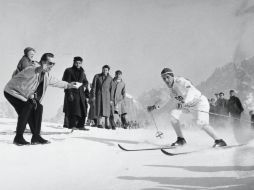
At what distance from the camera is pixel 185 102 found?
814cm

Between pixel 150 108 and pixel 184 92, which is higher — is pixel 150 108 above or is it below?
below

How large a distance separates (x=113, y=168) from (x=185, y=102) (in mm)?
2354

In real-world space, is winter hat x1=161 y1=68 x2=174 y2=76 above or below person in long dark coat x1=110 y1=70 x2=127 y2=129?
below

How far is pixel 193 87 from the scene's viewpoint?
8.35 metres

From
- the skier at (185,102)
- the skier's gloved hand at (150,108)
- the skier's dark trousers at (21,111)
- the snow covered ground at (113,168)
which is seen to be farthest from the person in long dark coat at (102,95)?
the skier's dark trousers at (21,111)

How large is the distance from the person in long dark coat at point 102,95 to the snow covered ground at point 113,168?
432cm

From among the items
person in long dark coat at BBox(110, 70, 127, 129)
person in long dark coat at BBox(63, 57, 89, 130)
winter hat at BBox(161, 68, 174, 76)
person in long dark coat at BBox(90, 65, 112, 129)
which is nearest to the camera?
winter hat at BBox(161, 68, 174, 76)

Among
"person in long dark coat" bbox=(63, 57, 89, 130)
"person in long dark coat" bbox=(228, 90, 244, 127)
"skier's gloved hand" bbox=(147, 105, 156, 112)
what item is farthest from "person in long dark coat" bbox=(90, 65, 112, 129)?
"skier's gloved hand" bbox=(147, 105, 156, 112)

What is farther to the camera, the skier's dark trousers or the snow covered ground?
the skier's dark trousers

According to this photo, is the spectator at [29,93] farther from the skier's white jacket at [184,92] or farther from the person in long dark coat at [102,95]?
the person in long dark coat at [102,95]

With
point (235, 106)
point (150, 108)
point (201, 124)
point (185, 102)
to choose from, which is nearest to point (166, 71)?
point (185, 102)

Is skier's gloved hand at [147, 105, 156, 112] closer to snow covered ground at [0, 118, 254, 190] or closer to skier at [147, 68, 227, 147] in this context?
skier at [147, 68, 227, 147]

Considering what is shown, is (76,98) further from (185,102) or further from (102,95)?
(185,102)

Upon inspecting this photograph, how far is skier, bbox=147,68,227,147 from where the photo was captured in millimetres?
8219
